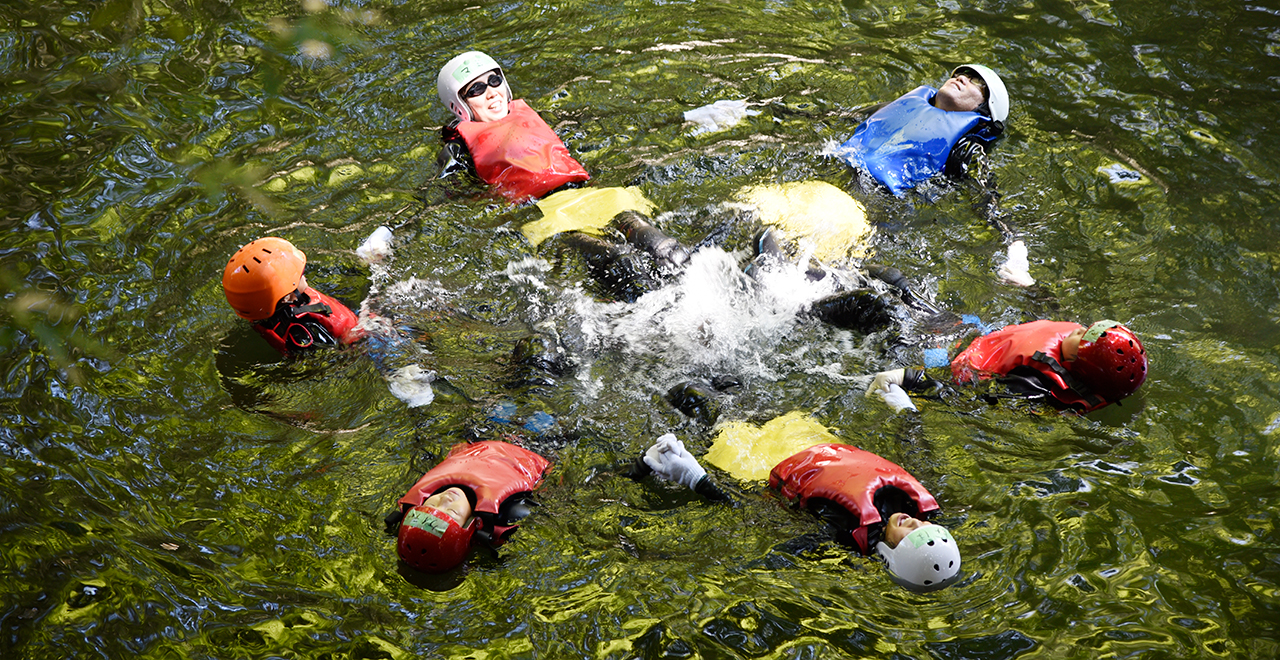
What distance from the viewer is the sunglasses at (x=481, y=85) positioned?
579 centimetres

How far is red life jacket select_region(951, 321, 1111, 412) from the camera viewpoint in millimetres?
4164

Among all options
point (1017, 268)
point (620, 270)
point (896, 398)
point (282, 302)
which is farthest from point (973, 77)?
point (282, 302)

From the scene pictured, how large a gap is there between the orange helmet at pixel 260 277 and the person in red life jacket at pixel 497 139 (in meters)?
1.59

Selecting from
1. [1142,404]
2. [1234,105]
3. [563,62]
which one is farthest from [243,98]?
[1234,105]

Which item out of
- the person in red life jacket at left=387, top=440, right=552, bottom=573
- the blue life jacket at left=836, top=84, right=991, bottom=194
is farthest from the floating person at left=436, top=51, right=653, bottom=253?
the person in red life jacket at left=387, top=440, right=552, bottom=573

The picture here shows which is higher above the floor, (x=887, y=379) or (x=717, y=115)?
(x=717, y=115)

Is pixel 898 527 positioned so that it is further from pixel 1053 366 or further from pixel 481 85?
pixel 481 85

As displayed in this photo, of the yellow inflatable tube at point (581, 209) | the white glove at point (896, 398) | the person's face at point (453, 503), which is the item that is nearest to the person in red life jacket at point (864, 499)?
the white glove at point (896, 398)

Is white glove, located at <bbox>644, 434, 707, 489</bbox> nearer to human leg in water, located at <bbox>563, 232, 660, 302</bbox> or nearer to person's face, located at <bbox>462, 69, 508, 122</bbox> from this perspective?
human leg in water, located at <bbox>563, 232, 660, 302</bbox>

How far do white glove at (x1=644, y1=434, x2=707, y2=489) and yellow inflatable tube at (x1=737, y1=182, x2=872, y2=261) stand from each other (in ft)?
5.88

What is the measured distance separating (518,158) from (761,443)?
2607 mm

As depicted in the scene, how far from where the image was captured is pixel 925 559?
3451 millimetres

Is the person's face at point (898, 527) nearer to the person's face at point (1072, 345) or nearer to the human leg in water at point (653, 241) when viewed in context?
the person's face at point (1072, 345)

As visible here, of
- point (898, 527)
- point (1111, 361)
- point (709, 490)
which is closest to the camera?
point (898, 527)
